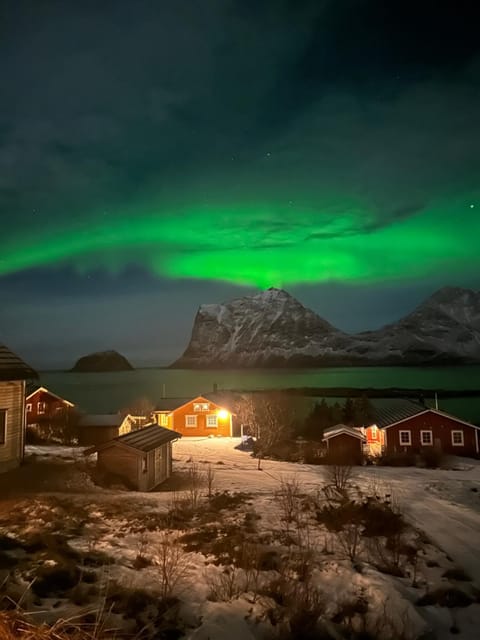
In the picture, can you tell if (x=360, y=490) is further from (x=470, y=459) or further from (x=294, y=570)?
(x=470, y=459)

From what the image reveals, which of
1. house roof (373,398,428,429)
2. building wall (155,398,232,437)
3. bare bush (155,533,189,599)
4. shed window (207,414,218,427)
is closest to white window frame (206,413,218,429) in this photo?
shed window (207,414,218,427)

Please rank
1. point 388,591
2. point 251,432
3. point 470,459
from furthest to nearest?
1. point 251,432
2. point 470,459
3. point 388,591

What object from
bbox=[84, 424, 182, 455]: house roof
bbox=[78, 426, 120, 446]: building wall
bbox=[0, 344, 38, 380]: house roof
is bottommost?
bbox=[78, 426, 120, 446]: building wall

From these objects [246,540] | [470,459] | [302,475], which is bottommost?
[470,459]

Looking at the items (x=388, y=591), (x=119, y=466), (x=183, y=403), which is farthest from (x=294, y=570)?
(x=183, y=403)

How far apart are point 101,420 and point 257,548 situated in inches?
1662

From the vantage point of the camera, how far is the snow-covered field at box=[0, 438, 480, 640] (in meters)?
7.91

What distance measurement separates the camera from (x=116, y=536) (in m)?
11.9

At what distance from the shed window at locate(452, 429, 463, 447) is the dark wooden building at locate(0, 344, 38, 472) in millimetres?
42143

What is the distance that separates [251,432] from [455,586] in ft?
152

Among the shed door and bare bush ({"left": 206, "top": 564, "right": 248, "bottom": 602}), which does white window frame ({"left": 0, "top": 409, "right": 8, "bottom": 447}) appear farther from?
bare bush ({"left": 206, "top": 564, "right": 248, "bottom": 602})

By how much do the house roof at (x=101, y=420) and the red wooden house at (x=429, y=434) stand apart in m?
28.9

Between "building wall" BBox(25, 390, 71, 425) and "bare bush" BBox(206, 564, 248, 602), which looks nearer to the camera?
"bare bush" BBox(206, 564, 248, 602)

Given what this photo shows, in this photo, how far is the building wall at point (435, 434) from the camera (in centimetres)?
4528
